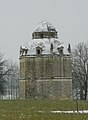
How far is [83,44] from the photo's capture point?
258ft

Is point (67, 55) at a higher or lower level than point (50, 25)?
lower

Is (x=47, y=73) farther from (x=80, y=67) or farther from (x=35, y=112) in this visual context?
(x=35, y=112)

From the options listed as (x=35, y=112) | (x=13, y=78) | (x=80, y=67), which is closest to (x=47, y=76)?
(x=80, y=67)

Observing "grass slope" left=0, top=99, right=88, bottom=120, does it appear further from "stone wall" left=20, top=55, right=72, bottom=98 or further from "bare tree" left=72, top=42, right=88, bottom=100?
"bare tree" left=72, top=42, right=88, bottom=100

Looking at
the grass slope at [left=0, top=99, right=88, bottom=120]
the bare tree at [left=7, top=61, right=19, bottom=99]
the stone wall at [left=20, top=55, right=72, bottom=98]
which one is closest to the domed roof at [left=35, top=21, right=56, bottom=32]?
the stone wall at [left=20, top=55, right=72, bottom=98]

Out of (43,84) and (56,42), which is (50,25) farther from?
(43,84)

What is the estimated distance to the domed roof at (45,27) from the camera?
74312 mm

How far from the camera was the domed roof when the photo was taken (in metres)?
74.3

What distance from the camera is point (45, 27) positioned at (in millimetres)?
74875

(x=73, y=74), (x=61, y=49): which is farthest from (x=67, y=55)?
(x=73, y=74)

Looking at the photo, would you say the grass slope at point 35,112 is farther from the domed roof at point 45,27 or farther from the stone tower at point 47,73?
the domed roof at point 45,27

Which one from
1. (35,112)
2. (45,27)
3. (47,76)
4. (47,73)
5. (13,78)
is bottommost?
(13,78)

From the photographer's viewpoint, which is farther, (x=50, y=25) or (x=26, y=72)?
(x=50, y=25)

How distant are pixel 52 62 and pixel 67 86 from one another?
483 cm
